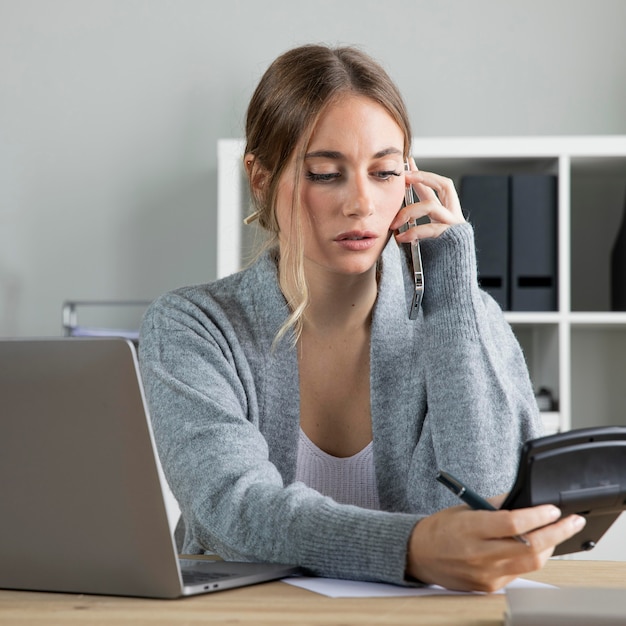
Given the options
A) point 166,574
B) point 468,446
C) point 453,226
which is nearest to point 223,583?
point 166,574

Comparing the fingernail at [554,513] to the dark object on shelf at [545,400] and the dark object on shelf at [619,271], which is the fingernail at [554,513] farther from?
the dark object on shelf at [619,271]

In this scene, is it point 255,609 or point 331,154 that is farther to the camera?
point 331,154

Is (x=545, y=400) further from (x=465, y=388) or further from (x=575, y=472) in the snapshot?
(x=575, y=472)

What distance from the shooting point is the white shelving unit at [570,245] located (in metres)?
2.39

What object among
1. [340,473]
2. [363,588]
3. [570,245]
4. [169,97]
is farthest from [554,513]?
[169,97]

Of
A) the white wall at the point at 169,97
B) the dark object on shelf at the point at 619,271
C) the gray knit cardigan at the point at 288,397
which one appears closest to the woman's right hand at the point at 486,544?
the gray knit cardigan at the point at 288,397

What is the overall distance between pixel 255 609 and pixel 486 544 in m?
0.20

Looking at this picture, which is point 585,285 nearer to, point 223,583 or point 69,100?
point 69,100

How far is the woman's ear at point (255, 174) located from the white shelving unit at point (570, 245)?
3.18 ft

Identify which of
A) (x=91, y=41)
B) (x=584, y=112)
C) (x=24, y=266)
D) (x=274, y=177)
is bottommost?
(x=24, y=266)

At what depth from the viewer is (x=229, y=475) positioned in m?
1.03

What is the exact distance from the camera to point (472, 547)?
811mm

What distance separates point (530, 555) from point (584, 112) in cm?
209

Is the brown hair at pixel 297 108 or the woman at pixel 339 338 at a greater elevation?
the brown hair at pixel 297 108
